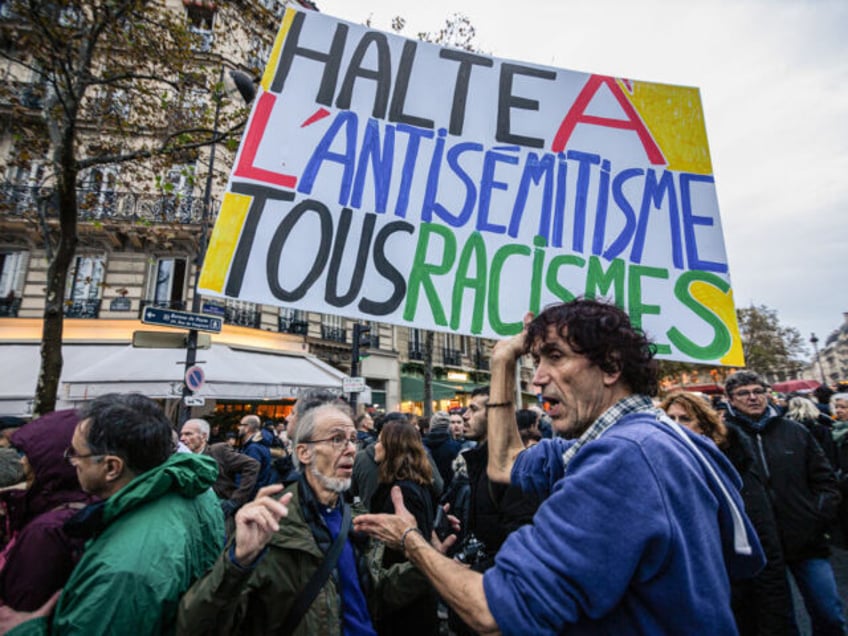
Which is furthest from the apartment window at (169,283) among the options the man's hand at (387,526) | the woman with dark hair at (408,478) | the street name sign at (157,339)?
the man's hand at (387,526)

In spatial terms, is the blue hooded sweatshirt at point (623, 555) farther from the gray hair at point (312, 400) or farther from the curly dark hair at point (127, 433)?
the gray hair at point (312, 400)

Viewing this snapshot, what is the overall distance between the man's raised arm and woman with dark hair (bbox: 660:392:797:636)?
1.59m

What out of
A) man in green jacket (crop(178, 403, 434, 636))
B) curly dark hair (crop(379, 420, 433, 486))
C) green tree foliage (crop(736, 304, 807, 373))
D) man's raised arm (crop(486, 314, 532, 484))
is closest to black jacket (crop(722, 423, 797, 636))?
man's raised arm (crop(486, 314, 532, 484))

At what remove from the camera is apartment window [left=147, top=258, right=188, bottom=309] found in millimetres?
15320

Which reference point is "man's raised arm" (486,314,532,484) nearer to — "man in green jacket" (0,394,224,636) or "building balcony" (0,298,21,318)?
"man in green jacket" (0,394,224,636)

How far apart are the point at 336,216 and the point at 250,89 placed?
2.66 m

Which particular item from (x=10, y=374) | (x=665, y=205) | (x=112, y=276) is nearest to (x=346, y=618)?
(x=665, y=205)

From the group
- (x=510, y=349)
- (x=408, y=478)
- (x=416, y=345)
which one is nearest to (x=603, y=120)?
Answer: (x=510, y=349)

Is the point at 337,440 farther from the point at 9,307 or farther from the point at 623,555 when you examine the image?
the point at 9,307

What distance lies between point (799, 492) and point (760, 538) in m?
0.54

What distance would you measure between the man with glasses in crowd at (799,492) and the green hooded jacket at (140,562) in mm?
3580

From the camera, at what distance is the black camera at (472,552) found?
3.26 meters

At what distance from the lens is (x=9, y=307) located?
46.3 ft

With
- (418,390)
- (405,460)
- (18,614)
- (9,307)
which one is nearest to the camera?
(18,614)
